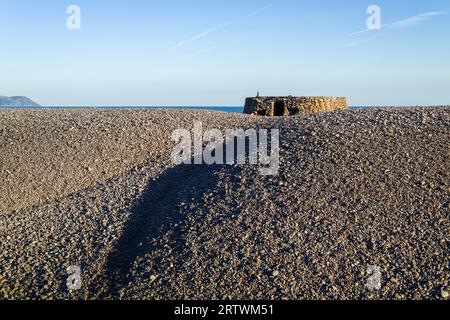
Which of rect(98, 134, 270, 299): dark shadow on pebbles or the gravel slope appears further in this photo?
rect(98, 134, 270, 299): dark shadow on pebbles

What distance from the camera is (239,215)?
7.99 m

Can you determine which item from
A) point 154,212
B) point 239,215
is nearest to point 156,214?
point 154,212

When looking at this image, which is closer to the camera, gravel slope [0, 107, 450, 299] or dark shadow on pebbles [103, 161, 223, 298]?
gravel slope [0, 107, 450, 299]

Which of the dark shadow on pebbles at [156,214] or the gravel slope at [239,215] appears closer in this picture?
the gravel slope at [239,215]

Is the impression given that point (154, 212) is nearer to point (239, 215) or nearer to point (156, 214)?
point (156, 214)

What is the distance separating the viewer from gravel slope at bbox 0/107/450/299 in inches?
260

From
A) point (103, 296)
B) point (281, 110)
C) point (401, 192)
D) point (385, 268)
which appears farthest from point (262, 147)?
point (281, 110)

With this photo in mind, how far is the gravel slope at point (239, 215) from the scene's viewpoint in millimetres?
6613
